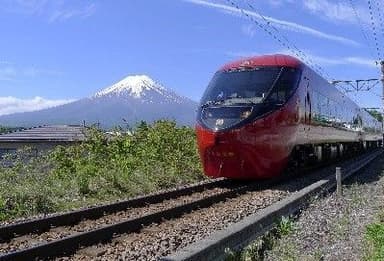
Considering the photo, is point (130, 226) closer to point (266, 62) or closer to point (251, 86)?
point (251, 86)

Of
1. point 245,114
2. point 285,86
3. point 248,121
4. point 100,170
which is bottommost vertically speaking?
point 100,170

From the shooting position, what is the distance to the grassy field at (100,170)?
12305 millimetres

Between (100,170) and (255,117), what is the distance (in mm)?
4516

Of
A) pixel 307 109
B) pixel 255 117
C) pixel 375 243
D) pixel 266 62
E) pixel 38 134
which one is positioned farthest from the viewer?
pixel 38 134

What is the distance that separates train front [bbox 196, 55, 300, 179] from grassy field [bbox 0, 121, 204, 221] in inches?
93.9

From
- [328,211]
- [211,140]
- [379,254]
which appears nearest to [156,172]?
[211,140]

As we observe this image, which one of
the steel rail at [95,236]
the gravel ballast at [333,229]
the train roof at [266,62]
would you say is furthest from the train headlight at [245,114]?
the gravel ballast at [333,229]

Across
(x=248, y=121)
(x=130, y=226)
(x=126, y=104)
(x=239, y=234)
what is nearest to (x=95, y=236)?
(x=130, y=226)

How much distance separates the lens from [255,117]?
14297 mm

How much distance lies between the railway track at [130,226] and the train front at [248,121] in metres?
0.73

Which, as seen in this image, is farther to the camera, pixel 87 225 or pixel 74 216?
pixel 74 216

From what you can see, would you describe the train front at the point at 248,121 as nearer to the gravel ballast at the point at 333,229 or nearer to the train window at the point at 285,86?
the train window at the point at 285,86

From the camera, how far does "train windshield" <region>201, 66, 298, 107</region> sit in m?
15.0

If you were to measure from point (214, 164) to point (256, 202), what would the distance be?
2.34 meters
